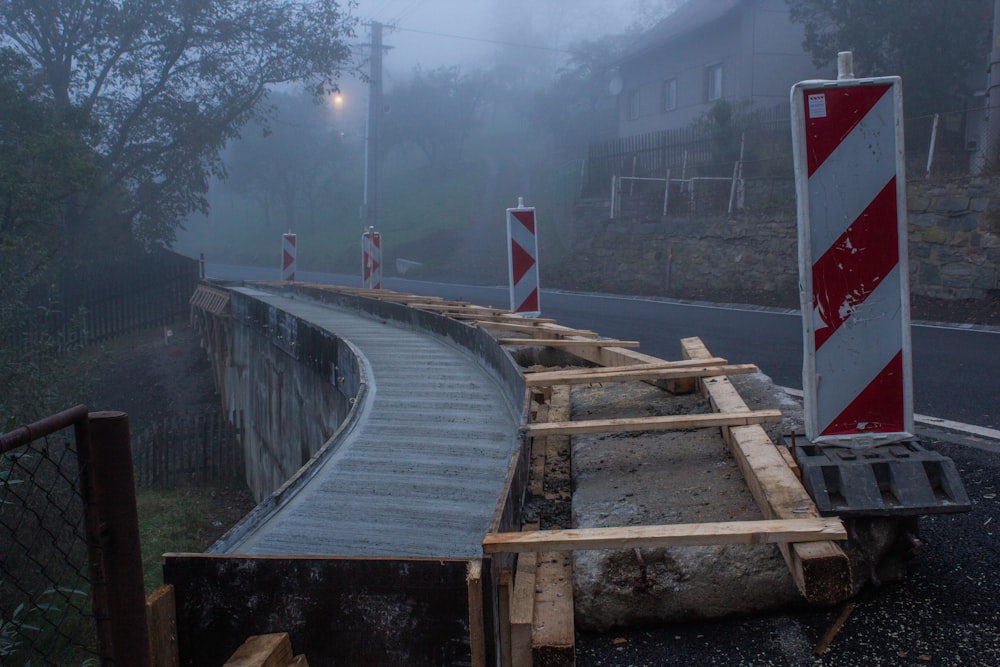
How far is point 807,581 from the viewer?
2.61 meters

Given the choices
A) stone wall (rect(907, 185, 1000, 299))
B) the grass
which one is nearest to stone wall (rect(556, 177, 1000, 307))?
stone wall (rect(907, 185, 1000, 299))

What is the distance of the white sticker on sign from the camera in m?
3.48

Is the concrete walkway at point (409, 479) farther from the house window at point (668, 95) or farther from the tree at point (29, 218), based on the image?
the house window at point (668, 95)

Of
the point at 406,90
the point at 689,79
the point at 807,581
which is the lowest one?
the point at 807,581

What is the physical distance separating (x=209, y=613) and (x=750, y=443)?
2.32 m

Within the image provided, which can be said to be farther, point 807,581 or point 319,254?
point 319,254

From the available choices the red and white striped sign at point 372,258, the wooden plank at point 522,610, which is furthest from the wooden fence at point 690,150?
the wooden plank at point 522,610

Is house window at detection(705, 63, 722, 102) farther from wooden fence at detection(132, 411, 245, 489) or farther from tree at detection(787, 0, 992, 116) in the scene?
wooden fence at detection(132, 411, 245, 489)

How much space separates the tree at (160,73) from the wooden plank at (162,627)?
22103 millimetres

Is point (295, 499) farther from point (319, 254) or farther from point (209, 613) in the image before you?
point (319, 254)

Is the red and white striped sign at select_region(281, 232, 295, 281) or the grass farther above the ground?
the red and white striped sign at select_region(281, 232, 295, 281)

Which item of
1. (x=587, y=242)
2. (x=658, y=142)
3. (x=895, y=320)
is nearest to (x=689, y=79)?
(x=658, y=142)

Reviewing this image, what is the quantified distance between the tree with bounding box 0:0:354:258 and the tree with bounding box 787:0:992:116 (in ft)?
55.9

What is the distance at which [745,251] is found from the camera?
730 inches
